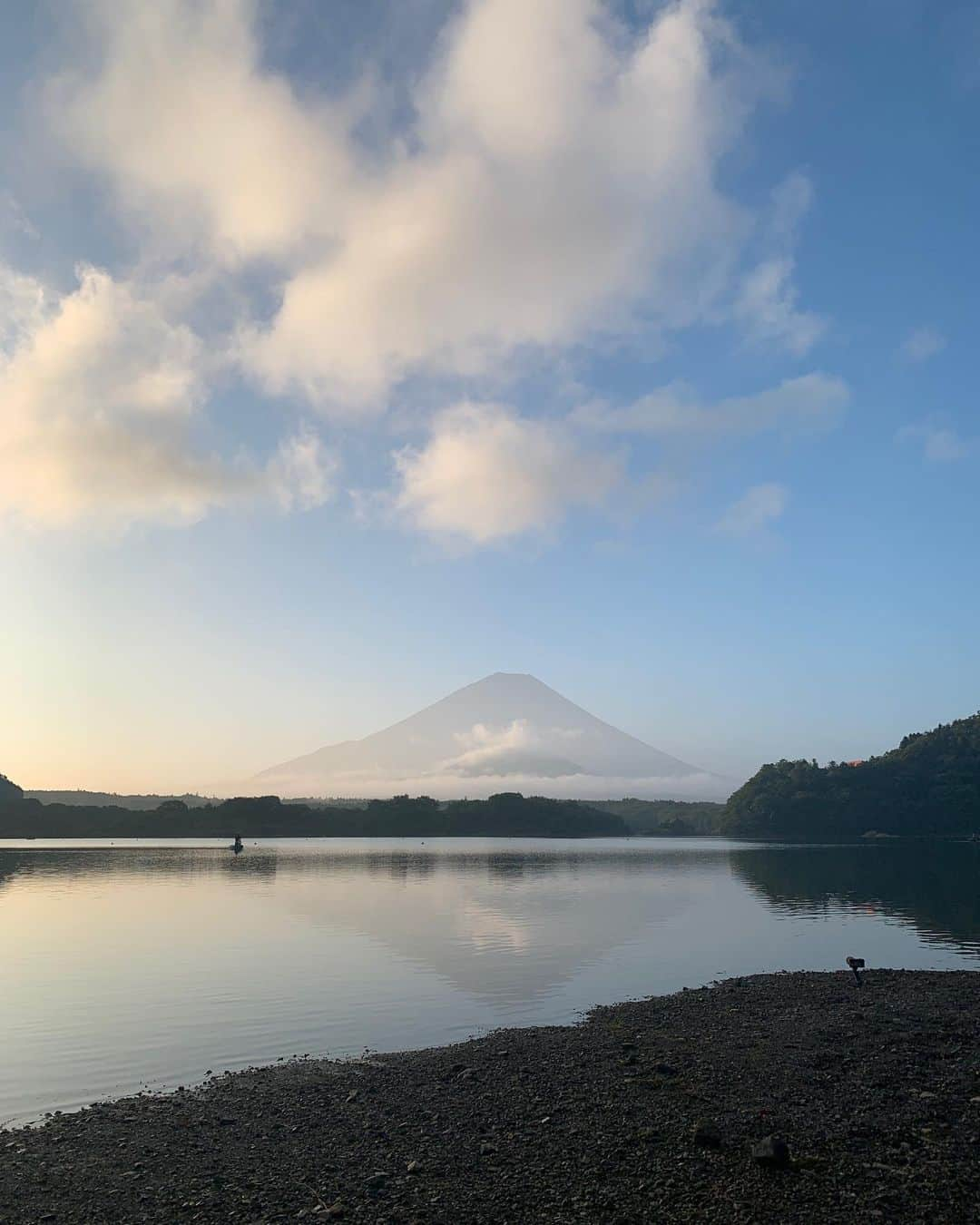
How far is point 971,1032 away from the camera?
19734 mm

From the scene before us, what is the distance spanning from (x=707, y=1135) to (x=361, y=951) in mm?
25637

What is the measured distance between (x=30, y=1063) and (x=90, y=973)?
41.9ft

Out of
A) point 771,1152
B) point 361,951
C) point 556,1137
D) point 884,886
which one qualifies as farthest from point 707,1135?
point 884,886

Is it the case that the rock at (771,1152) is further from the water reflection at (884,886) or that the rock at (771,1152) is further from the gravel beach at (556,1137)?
the water reflection at (884,886)

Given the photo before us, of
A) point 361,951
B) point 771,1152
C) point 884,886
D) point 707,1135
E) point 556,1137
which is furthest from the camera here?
point 884,886

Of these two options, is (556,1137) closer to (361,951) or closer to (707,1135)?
(707,1135)

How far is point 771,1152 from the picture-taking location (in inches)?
469

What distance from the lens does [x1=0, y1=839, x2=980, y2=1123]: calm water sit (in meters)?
21.7

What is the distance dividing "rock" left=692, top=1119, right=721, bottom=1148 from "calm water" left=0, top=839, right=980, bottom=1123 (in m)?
9.71

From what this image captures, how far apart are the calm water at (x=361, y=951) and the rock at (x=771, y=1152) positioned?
10974 mm

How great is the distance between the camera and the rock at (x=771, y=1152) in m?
11.8

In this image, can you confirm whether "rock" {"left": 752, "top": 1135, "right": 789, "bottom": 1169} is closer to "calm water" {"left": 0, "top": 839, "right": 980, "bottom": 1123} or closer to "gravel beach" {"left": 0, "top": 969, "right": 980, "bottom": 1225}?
"gravel beach" {"left": 0, "top": 969, "right": 980, "bottom": 1225}

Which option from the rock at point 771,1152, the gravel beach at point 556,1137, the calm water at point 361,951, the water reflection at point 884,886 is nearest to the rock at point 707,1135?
the gravel beach at point 556,1137

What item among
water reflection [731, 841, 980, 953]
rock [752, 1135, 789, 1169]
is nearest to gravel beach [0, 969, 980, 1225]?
rock [752, 1135, 789, 1169]
